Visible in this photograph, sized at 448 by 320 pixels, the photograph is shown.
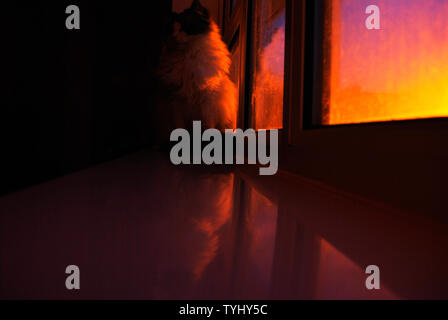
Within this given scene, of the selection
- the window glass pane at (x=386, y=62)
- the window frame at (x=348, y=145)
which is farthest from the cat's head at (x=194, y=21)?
the window glass pane at (x=386, y=62)

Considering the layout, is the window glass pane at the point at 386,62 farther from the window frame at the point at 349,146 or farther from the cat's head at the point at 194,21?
the cat's head at the point at 194,21

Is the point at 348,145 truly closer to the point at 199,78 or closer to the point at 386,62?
the point at 386,62

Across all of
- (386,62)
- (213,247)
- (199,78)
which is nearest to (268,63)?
(199,78)

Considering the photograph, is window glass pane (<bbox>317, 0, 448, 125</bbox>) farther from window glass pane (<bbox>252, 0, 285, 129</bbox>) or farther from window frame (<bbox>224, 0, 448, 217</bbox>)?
window glass pane (<bbox>252, 0, 285, 129</bbox>)

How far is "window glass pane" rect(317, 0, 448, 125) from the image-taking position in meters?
0.51

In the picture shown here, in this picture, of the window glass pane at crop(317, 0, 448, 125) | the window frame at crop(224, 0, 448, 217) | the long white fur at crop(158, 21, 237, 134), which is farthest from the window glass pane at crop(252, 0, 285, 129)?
the window glass pane at crop(317, 0, 448, 125)

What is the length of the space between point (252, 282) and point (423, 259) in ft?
0.74

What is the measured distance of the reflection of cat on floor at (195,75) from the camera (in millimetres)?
1466

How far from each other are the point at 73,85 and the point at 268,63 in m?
0.98

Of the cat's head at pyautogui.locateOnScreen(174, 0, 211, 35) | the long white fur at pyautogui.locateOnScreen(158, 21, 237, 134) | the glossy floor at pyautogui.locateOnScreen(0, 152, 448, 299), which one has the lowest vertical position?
the glossy floor at pyautogui.locateOnScreen(0, 152, 448, 299)

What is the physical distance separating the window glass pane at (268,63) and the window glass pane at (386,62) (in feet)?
1.43

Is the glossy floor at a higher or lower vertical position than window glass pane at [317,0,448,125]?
lower

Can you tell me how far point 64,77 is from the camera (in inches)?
43.7

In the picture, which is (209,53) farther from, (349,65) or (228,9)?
(228,9)
